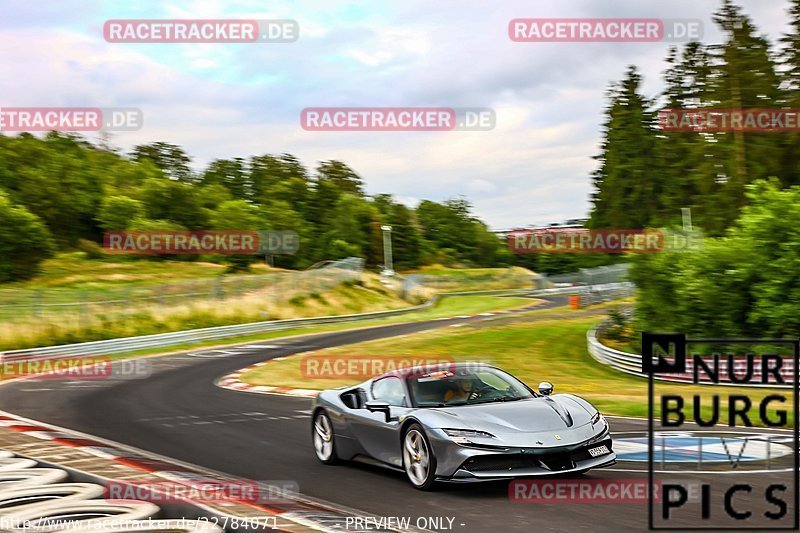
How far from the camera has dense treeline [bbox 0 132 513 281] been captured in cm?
8250

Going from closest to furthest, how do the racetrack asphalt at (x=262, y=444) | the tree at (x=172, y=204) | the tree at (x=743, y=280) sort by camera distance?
the racetrack asphalt at (x=262, y=444) < the tree at (x=743, y=280) < the tree at (x=172, y=204)

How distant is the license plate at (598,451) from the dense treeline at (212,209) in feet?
202

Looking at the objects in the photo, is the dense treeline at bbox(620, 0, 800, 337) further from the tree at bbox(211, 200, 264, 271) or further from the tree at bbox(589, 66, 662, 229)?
the tree at bbox(211, 200, 264, 271)

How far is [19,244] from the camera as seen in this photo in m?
64.4

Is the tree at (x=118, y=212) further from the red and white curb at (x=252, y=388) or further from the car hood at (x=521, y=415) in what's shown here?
the car hood at (x=521, y=415)

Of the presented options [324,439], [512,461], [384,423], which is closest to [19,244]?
[324,439]

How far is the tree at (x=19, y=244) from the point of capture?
Result: 63406 millimetres

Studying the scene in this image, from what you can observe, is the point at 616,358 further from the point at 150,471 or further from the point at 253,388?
the point at 150,471

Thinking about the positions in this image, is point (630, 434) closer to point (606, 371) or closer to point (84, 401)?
point (84, 401)

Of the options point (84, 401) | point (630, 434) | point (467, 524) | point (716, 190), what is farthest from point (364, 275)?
point (467, 524)

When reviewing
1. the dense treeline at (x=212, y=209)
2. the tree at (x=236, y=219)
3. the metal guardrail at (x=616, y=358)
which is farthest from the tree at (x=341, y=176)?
the metal guardrail at (x=616, y=358)

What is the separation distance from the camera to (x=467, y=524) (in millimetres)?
6961

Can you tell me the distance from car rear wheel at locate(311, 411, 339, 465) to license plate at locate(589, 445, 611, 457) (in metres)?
3.19

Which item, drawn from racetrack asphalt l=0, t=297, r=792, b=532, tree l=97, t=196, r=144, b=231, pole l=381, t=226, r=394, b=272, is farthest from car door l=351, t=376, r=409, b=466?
tree l=97, t=196, r=144, b=231
